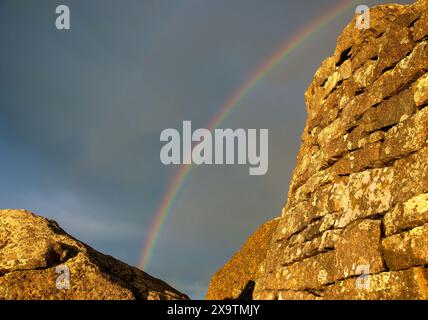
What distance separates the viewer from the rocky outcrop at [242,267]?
32.7 m

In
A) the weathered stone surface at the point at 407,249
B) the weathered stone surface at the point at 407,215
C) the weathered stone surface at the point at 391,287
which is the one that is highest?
the weathered stone surface at the point at 407,215

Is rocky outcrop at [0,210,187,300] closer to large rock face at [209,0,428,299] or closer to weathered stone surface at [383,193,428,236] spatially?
large rock face at [209,0,428,299]

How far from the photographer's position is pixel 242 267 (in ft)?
111

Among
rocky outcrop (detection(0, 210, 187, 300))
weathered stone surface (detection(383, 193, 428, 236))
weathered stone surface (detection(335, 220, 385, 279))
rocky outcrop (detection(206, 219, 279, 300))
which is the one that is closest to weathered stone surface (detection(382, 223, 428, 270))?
weathered stone surface (detection(383, 193, 428, 236))

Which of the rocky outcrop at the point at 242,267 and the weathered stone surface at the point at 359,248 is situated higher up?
the rocky outcrop at the point at 242,267

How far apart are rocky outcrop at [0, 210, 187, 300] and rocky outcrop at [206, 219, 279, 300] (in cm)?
2146

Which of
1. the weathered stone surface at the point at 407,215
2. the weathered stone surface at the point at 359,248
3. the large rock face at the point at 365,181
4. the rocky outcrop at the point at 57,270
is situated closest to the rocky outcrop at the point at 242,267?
the large rock face at the point at 365,181

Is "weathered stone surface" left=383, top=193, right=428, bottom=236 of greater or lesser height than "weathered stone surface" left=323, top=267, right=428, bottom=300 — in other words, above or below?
above

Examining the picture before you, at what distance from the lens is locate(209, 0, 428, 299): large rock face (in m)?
10.5

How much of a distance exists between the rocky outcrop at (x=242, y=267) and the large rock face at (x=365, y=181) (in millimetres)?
14755

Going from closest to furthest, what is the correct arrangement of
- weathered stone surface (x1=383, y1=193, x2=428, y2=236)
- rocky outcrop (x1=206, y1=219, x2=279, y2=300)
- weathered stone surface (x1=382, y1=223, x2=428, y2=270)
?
1. weathered stone surface (x1=382, y1=223, x2=428, y2=270)
2. weathered stone surface (x1=383, y1=193, x2=428, y2=236)
3. rocky outcrop (x1=206, y1=219, x2=279, y2=300)

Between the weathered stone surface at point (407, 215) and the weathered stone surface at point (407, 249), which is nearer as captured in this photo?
the weathered stone surface at point (407, 249)

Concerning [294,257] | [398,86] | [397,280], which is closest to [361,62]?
[398,86]

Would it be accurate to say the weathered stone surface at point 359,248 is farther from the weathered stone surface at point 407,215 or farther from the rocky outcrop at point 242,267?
the rocky outcrop at point 242,267
